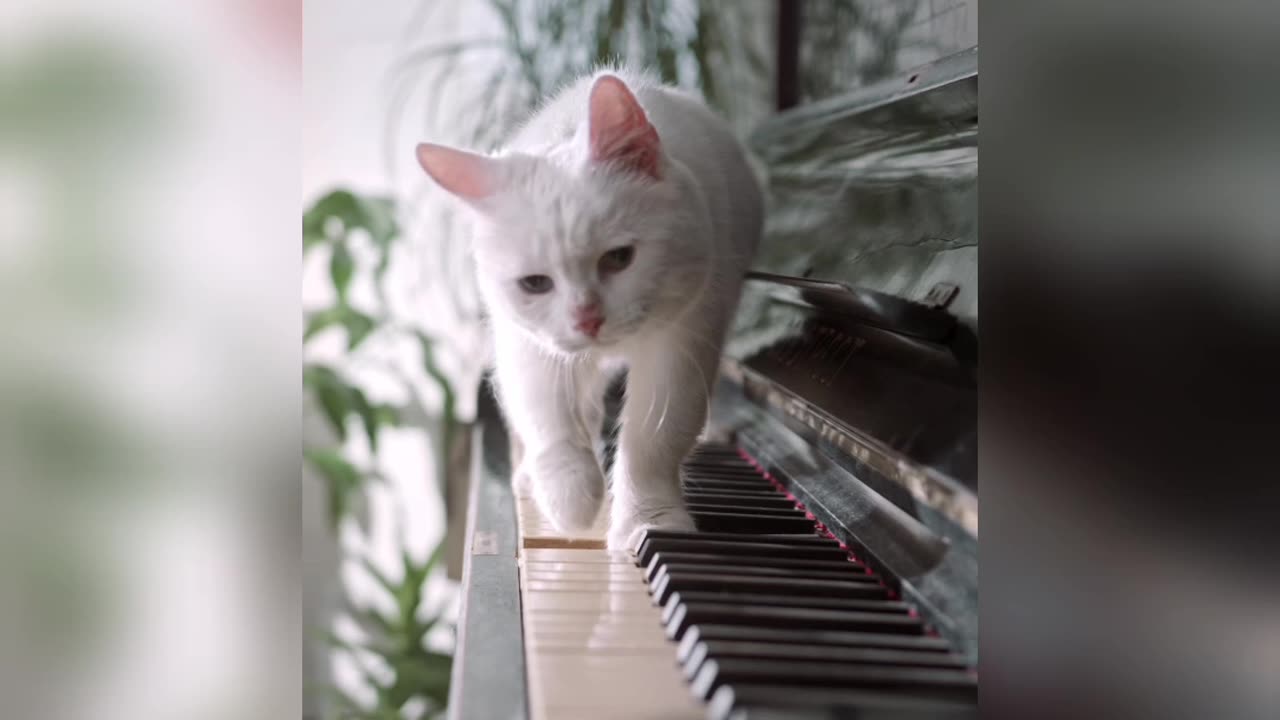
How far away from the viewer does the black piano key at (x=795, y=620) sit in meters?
0.73

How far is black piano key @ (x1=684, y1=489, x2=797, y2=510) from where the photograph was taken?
1.08 meters

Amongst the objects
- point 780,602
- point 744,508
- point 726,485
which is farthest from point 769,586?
point 726,485

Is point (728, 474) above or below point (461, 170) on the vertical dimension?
below

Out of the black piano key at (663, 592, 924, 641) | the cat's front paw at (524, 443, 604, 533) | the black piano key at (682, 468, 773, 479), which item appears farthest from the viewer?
the black piano key at (682, 468, 773, 479)

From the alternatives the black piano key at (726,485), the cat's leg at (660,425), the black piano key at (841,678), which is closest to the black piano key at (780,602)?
the black piano key at (841,678)

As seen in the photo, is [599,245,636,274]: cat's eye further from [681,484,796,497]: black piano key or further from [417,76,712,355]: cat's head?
[681,484,796,497]: black piano key

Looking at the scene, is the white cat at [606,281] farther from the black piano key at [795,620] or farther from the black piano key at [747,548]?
the black piano key at [795,620]

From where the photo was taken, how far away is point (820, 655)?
668mm

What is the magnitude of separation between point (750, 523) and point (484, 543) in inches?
9.8

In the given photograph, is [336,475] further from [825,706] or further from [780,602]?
[825,706]

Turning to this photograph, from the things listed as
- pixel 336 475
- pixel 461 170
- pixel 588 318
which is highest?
pixel 461 170

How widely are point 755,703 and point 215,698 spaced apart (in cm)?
33

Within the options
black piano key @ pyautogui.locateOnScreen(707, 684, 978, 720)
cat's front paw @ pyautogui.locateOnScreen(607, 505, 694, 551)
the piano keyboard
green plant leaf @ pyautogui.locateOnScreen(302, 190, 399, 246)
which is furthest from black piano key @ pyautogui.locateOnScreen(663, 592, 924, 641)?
green plant leaf @ pyautogui.locateOnScreen(302, 190, 399, 246)

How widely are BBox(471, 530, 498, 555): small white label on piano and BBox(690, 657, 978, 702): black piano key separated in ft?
1.14
